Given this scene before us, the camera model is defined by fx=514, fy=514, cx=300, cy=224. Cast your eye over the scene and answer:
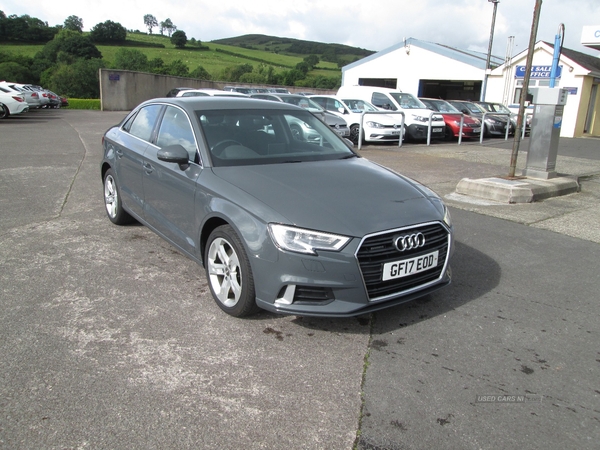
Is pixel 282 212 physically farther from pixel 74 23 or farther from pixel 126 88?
pixel 74 23

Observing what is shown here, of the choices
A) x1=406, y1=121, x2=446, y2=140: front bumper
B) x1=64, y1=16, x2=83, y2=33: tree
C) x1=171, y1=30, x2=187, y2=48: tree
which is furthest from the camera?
x1=64, y1=16, x2=83, y2=33: tree

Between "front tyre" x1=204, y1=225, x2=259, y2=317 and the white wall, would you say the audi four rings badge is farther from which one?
the white wall

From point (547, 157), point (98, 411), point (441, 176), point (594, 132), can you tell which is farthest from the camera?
point (594, 132)

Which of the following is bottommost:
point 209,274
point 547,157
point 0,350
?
point 0,350

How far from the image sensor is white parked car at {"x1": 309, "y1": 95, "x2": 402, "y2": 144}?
15.9 metres

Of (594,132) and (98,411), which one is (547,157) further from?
(594,132)

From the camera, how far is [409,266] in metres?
3.55

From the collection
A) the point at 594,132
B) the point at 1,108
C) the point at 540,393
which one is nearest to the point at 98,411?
the point at 540,393

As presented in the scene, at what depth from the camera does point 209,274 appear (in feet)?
13.1

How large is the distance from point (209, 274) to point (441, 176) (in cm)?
776

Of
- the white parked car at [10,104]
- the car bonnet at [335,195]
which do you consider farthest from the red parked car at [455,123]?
the white parked car at [10,104]

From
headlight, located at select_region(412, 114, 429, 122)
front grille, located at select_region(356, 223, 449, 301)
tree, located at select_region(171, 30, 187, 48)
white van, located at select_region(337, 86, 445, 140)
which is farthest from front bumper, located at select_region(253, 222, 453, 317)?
tree, located at select_region(171, 30, 187, 48)

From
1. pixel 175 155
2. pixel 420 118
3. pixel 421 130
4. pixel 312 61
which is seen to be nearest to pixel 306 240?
pixel 175 155

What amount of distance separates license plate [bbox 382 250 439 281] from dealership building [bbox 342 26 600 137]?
70.8 ft
